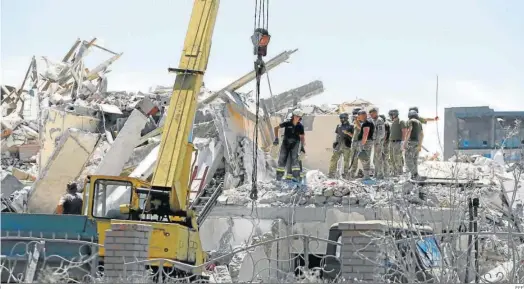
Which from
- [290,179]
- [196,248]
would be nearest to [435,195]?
[290,179]

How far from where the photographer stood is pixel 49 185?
16.7 m

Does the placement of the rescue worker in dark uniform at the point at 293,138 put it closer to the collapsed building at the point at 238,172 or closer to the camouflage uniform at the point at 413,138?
the collapsed building at the point at 238,172

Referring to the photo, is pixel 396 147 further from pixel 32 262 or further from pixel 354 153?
pixel 32 262

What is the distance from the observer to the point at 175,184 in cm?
1181

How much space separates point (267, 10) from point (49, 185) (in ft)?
19.3

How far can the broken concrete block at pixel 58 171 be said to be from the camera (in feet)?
54.6

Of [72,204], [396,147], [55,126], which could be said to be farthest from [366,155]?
[55,126]

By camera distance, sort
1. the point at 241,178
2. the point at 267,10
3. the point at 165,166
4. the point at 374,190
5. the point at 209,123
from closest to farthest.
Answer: the point at 165,166 → the point at 267,10 → the point at 374,190 → the point at 241,178 → the point at 209,123

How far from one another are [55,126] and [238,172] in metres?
5.93

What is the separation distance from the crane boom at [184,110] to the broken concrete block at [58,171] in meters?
4.89

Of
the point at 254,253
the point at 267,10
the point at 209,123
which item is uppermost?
the point at 267,10

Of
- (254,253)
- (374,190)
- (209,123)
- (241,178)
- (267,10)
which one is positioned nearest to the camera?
(267,10)

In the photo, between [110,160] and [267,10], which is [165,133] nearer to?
[267,10]

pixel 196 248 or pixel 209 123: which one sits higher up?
pixel 209 123
